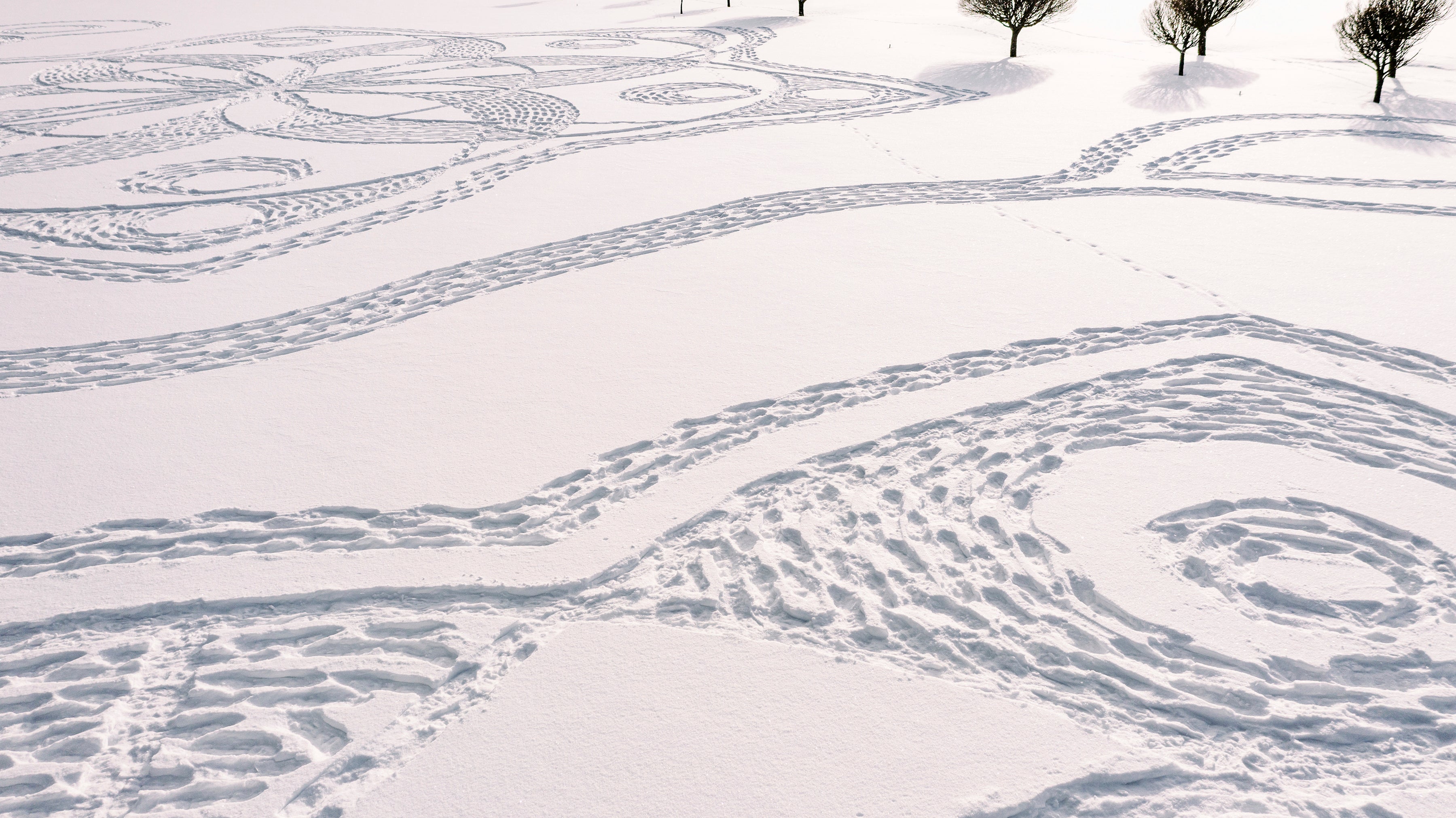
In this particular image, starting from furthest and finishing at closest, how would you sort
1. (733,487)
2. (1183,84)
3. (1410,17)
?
(1183,84), (1410,17), (733,487)

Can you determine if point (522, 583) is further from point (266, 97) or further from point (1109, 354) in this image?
point (266, 97)

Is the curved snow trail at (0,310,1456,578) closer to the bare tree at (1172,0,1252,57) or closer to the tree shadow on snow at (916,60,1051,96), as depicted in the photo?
the tree shadow on snow at (916,60,1051,96)

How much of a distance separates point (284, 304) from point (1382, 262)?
26.6ft

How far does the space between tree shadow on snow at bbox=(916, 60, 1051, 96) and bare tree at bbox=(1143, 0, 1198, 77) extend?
1988 millimetres

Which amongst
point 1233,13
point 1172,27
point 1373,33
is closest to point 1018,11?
point 1172,27

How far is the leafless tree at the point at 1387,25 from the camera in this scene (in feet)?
40.0

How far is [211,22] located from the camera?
2255cm

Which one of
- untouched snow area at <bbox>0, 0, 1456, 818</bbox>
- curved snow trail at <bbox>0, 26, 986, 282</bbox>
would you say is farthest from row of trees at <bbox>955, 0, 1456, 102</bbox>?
untouched snow area at <bbox>0, 0, 1456, 818</bbox>

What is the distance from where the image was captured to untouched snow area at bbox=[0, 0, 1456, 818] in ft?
10.0

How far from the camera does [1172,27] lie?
14.8m

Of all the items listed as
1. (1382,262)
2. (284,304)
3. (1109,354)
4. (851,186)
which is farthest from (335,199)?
(1382,262)

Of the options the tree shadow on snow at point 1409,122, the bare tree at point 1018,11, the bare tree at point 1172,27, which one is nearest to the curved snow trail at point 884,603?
the tree shadow on snow at point 1409,122

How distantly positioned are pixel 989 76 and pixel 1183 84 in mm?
2787

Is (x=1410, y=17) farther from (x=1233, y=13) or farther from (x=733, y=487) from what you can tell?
(x=733, y=487)
